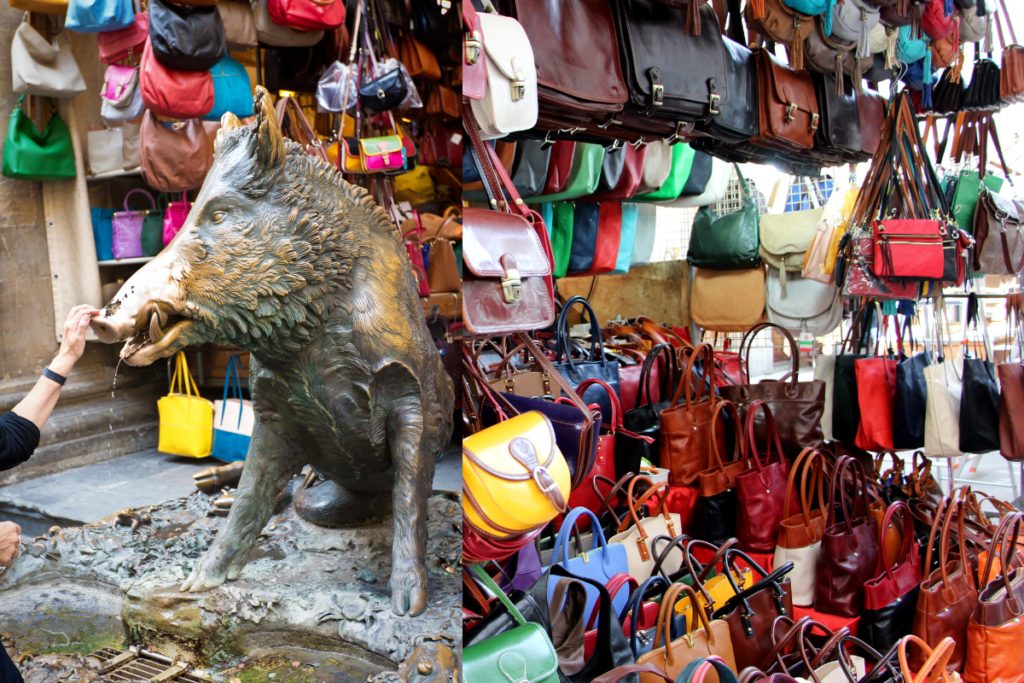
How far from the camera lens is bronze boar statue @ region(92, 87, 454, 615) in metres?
1.20

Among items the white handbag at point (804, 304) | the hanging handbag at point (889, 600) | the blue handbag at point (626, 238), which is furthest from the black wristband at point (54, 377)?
the white handbag at point (804, 304)

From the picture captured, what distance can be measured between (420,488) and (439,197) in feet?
1.96

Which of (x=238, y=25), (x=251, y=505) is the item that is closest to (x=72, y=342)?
(x=251, y=505)

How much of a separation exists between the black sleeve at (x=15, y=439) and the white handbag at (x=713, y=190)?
359 centimetres

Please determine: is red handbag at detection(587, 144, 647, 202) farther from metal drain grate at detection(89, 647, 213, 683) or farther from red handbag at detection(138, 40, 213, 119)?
metal drain grate at detection(89, 647, 213, 683)

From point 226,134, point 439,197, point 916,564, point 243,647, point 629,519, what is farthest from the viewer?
point 916,564

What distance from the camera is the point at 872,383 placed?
12.0 ft

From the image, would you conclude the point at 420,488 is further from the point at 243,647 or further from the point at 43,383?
the point at 43,383

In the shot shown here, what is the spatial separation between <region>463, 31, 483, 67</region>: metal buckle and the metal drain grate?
3.99 feet

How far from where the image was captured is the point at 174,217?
133cm

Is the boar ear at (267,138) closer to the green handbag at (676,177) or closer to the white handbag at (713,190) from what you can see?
the green handbag at (676,177)

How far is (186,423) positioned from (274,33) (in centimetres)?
95

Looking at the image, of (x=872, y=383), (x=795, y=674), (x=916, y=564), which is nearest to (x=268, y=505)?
(x=795, y=674)

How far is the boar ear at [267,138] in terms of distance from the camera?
1203 millimetres
